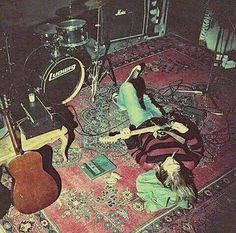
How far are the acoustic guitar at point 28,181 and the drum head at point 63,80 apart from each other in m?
1.28

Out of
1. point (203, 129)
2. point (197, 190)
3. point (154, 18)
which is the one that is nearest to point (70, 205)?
point (197, 190)

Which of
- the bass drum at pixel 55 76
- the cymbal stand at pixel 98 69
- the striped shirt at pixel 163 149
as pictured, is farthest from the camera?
the cymbal stand at pixel 98 69

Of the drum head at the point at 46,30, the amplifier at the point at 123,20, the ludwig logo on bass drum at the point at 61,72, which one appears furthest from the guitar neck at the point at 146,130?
the amplifier at the point at 123,20

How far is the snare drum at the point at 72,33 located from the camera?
4.63m

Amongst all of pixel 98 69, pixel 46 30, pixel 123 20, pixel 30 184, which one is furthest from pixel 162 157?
pixel 123 20

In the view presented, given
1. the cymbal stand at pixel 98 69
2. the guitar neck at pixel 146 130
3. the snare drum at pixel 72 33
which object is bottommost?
the cymbal stand at pixel 98 69

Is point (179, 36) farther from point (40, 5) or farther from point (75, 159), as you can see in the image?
point (75, 159)

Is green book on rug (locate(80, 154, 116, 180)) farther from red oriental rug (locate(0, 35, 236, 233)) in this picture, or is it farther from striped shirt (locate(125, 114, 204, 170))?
striped shirt (locate(125, 114, 204, 170))

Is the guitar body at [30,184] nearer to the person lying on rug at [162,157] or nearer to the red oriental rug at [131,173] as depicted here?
the red oriental rug at [131,173]

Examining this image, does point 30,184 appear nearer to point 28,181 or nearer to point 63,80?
point 28,181

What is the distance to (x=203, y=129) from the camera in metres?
4.69

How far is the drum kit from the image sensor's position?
4.62m

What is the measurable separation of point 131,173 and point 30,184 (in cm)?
119

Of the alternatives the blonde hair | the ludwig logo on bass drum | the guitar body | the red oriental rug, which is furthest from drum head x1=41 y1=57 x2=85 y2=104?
the blonde hair
